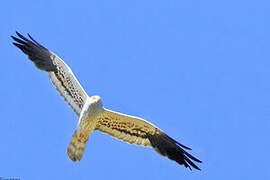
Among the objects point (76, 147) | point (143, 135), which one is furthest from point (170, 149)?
point (76, 147)

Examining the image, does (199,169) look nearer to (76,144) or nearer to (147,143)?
(147,143)

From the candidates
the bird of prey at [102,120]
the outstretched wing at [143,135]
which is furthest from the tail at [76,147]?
the outstretched wing at [143,135]

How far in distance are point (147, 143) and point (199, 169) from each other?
1633 millimetres

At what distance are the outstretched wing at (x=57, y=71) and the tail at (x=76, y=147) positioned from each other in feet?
2.61

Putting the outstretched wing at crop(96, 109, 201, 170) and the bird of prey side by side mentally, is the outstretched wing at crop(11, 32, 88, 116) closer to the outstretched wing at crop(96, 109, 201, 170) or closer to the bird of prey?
the bird of prey

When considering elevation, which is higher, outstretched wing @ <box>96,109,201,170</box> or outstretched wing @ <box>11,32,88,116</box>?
outstretched wing @ <box>11,32,88,116</box>

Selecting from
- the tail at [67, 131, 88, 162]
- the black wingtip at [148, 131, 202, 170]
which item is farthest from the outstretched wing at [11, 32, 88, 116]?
the black wingtip at [148, 131, 202, 170]

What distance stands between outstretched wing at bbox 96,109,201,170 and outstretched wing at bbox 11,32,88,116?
0.90m

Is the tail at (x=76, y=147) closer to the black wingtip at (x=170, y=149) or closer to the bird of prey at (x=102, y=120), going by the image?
the bird of prey at (x=102, y=120)

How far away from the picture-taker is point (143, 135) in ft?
45.8

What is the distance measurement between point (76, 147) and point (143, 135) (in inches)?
79.7

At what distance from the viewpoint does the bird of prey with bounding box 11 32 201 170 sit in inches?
534

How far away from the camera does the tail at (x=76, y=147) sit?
42.8ft

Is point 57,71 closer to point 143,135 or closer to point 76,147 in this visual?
point 76,147
